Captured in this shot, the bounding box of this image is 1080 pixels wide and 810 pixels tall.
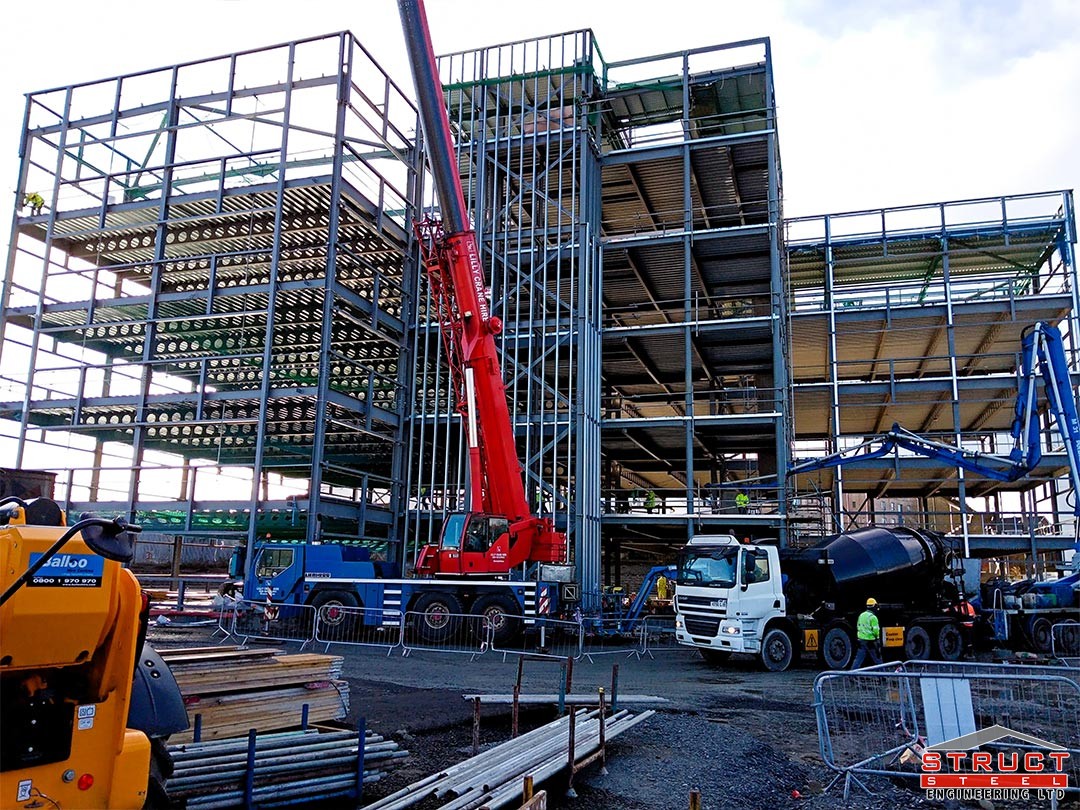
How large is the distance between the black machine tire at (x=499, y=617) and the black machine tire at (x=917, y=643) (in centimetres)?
835

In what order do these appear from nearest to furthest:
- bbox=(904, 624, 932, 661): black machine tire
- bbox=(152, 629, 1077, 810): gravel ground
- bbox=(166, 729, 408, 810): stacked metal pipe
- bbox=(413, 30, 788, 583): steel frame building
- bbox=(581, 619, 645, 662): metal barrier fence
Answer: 1. bbox=(166, 729, 408, 810): stacked metal pipe
2. bbox=(152, 629, 1077, 810): gravel ground
3. bbox=(904, 624, 932, 661): black machine tire
4. bbox=(581, 619, 645, 662): metal barrier fence
5. bbox=(413, 30, 788, 583): steel frame building

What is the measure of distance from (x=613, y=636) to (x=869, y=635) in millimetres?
7976

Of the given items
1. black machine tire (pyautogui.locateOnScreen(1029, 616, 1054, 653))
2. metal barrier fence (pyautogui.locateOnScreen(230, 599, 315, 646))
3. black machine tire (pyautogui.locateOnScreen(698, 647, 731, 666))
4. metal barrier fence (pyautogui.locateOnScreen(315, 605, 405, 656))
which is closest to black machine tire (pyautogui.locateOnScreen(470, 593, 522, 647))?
metal barrier fence (pyautogui.locateOnScreen(315, 605, 405, 656))

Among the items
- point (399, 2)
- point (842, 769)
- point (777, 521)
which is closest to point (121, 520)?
point (842, 769)

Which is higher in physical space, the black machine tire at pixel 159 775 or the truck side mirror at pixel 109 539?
the truck side mirror at pixel 109 539

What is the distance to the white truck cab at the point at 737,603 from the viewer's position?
15.5 metres

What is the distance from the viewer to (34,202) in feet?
90.0

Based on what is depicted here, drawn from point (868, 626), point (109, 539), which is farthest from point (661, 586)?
point (109, 539)

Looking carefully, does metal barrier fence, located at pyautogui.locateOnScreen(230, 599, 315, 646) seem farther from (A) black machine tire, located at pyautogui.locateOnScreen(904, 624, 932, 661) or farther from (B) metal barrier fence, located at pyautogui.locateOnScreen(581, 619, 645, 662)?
(A) black machine tire, located at pyautogui.locateOnScreen(904, 624, 932, 661)

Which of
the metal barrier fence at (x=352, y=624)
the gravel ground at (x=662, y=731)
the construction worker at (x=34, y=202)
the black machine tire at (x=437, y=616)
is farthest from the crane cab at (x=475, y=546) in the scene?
the construction worker at (x=34, y=202)

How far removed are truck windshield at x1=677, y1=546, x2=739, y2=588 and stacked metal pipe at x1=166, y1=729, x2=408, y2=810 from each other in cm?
998

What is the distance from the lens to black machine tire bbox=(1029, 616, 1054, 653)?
19141 mm

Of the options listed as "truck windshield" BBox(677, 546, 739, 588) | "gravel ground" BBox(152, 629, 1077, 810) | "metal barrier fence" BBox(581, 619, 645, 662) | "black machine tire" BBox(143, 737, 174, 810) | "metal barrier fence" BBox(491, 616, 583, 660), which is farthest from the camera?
"metal barrier fence" BBox(581, 619, 645, 662)

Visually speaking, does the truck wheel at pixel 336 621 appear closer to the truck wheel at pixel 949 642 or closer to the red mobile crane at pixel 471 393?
the red mobile crane at pixel 471 393
